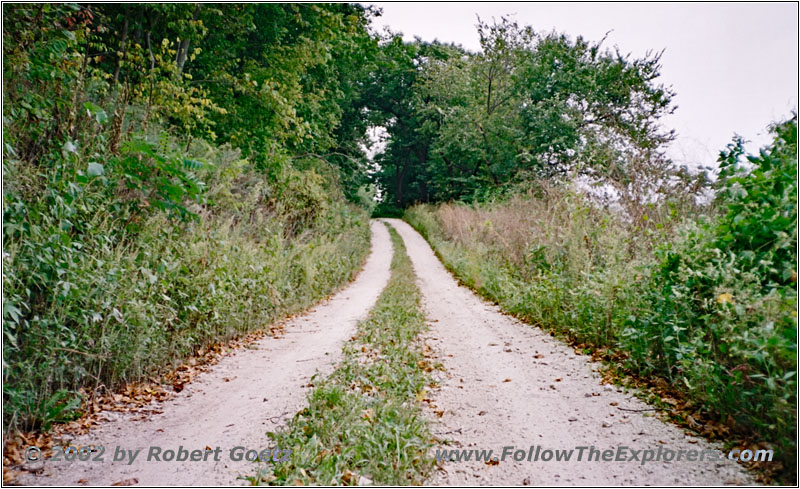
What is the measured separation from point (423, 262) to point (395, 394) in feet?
47.4

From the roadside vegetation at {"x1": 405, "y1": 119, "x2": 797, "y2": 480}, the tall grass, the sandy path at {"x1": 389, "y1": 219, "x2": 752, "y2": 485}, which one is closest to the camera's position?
the roadside vegetation at {"x1": 405, "y1": 119, "x2": 797, "y2": 480}

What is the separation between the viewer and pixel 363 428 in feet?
11.1

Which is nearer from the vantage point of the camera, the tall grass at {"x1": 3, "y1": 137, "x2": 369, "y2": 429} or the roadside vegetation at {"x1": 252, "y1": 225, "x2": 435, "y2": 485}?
the roadside vegetation at {"x1": 252, "y1": 225, "x2": 435, "y2": 485}

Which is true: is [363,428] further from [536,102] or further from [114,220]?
[536,102]

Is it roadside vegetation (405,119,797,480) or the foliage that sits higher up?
the foliage

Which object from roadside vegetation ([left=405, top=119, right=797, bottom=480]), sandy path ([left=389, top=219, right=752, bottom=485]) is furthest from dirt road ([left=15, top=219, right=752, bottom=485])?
roadside vegetation ([left=405, top=119, right=797, bottom=480])

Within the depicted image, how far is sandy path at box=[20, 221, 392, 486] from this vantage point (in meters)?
3.02

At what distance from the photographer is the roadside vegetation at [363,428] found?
2.92 m

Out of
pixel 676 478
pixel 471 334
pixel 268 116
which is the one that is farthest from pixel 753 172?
pixel 268 116

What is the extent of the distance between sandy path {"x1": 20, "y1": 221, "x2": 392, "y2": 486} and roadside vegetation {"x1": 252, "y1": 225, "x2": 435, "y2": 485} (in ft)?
0.82

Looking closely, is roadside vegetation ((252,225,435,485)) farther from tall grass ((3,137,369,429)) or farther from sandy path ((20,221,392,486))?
tall grass ((3,137,369,429))

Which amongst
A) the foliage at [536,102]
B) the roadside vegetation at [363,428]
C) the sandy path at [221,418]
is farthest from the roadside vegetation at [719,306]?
the foliage at [536,102]

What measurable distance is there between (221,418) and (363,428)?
1.38m

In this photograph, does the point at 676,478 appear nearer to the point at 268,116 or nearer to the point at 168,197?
the point at 168,197
